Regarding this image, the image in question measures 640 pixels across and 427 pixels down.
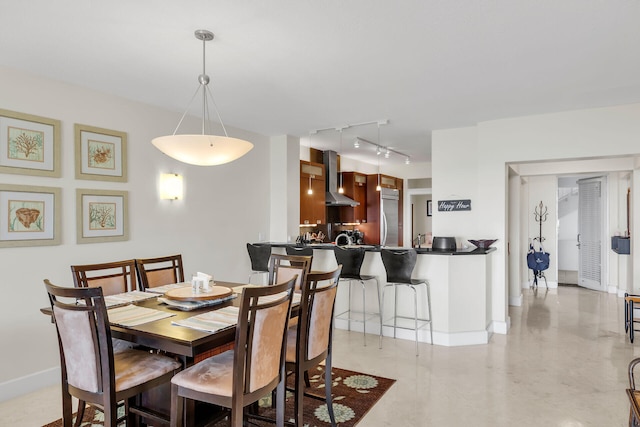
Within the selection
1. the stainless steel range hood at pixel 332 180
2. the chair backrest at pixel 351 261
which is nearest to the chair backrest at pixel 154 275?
the chair backrest at pixel 351 261

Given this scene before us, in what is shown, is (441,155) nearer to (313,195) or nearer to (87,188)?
(313,195)

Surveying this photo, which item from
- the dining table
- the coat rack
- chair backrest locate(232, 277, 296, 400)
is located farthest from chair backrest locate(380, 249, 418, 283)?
the coat rack

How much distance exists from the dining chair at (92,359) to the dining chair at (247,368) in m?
0.24

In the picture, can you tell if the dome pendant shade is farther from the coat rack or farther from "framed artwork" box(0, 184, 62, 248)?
the coat rack

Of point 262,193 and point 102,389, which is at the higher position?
point 262,193

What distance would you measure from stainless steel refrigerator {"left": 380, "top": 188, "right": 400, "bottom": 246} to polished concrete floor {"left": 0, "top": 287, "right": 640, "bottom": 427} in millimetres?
3214

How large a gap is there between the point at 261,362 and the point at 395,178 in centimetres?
708

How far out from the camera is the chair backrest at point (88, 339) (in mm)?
1894

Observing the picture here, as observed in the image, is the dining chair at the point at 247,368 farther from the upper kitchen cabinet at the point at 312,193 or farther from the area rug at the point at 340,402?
the upper kitchen cabinet at the point at 312,193

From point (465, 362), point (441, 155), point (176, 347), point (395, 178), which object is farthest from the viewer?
point (395, 178)

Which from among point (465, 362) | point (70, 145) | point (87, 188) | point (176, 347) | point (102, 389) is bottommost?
point (465, 362)

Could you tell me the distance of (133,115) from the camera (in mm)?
3998

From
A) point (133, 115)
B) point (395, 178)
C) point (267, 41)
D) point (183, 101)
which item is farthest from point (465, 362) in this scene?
point (395, 178)

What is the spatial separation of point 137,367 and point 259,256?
275 cm
